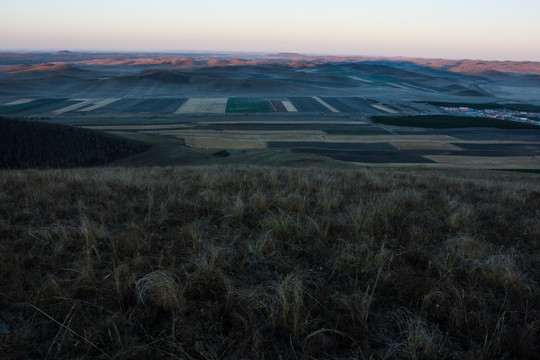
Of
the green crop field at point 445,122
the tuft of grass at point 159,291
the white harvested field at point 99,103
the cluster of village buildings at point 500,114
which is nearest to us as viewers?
the tuft of grass at point 159,291

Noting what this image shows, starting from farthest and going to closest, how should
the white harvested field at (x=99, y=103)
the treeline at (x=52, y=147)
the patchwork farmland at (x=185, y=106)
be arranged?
the white harvested field at (x=99, y=103) < the patchwork farmland at (x=185, y=106) < the treeline at (x=52, y=147)

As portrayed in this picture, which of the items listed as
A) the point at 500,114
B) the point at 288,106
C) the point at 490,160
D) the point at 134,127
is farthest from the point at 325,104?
the point at 490,160

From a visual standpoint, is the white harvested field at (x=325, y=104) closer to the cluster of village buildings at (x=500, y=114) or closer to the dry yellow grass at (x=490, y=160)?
the cluster of village buildings at (x=500, y=114)

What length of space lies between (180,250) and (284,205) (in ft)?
7.41

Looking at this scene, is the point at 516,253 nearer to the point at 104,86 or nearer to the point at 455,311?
the point at 455,311

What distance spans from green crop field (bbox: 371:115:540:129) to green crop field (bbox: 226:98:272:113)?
29385 mm

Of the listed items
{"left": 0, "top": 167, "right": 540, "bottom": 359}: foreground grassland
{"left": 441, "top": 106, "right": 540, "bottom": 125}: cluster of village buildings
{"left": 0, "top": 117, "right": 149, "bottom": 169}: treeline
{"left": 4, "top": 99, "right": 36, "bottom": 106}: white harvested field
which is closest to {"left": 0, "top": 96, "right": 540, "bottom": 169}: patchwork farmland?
{"left": 4, "top": 99, "right": 36, "bottom": 106}: white harvested field

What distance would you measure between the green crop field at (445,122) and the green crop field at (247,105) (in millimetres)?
29385

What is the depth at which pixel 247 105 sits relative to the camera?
295 feet

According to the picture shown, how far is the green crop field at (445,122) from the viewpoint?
67.7 meters

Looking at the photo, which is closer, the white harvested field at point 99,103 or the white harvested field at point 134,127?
the white harvested field at point 134,127

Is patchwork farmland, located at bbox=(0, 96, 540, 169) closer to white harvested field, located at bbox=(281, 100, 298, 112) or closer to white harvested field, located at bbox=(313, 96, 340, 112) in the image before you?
white harvested field, located at bbox=(313, 96, 340, 112)

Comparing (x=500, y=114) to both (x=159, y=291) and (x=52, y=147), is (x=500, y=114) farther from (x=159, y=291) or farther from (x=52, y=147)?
(x=159, y=291)

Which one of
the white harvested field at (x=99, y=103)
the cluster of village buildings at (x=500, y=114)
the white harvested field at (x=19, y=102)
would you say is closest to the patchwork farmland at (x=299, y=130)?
the white harvested field at (x=99, y=103)
